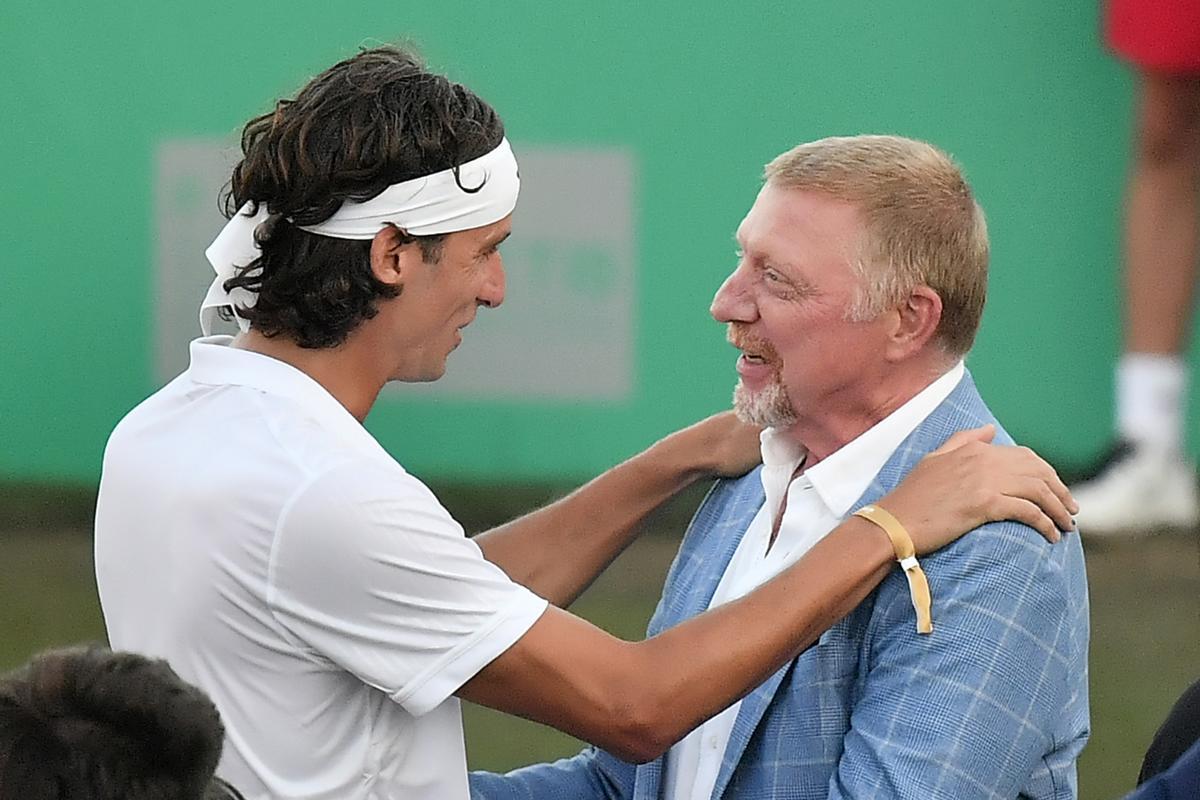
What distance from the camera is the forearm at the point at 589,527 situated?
2.61m

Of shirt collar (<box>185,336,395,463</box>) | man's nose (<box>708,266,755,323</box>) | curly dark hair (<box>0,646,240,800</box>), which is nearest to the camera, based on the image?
curly dark hair (<box>0,646,240,800</box>)

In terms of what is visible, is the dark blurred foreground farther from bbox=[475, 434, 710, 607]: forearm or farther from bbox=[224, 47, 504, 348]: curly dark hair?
bbox=[224, 47, 504, 348]: curly dark hair

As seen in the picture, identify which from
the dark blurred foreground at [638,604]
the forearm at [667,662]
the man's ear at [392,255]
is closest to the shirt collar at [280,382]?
the man's ear at [392,255]

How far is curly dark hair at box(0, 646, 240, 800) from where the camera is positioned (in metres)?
1.45

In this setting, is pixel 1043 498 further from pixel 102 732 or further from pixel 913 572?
pixel 102 732

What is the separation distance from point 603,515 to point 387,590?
2.19 feet

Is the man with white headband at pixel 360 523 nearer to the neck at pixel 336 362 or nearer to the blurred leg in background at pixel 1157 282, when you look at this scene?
the neck at pixel 336 362

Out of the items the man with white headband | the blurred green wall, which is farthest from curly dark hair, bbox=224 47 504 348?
the blurred green wall

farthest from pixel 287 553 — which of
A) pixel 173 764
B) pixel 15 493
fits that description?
pixel 15 493

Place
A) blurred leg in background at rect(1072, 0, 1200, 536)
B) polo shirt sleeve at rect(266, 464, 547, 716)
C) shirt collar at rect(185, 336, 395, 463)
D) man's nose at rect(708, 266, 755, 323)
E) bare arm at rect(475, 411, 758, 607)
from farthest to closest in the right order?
1. blurred leg in background at rect(1072, 0, 1200, 536)
2. bare arm at rect(475, 411, 758, 607)
3. man's nose at rect(708, 266, 755, 323)
4. shirt collar at rect(185, 336, 395, 463)
5. polo shirt sleeve at rect(266, 464, 547, 716)

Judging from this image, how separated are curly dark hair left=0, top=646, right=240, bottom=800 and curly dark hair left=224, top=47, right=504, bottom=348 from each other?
2.18 feet

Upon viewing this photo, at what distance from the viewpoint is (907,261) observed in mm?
2334

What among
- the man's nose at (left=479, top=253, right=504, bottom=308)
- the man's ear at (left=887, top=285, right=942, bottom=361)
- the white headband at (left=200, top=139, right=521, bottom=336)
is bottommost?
the man's ear at (left=887, top=285, right=942, bottom=361)

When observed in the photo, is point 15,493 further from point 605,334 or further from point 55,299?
point 605,334
